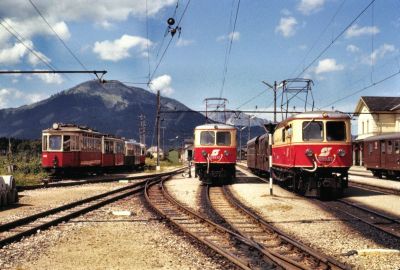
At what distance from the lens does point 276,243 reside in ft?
30.7

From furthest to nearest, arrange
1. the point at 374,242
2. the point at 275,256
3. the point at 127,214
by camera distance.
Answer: the point at 127,214
the point at 374,242
the point at 275,256

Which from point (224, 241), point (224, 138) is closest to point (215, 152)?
point (224, 138)

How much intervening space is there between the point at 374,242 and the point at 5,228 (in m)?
7.73

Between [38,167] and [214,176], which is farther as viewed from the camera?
[38,167]

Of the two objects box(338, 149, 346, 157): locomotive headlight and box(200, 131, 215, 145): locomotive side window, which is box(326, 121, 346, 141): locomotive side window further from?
box(200, 131, 215, 145): locomotive side window

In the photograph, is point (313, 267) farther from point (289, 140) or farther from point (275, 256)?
point (289, 140)

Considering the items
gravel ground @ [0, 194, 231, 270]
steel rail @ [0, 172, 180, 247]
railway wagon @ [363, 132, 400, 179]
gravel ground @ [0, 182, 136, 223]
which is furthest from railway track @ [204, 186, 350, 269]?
railway wagon @ [363, 132, 400, 179]

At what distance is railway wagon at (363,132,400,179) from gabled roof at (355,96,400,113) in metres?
27.7

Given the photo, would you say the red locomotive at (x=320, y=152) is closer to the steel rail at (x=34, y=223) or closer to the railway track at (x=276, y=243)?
the railway track at (x=276, y=243)

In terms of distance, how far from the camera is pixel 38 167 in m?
33.8

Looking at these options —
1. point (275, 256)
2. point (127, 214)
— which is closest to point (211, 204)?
point (127, 214)

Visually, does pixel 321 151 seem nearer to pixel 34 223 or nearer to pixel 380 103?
pixel 34 223

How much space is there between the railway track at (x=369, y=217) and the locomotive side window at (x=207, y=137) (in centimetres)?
1004

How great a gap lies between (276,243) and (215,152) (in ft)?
54.1
